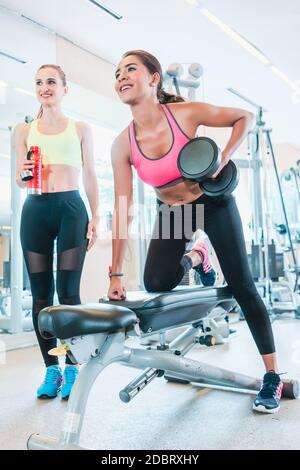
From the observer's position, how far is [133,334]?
1.21 meters

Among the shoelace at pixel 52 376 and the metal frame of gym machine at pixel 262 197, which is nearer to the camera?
the shoelace at pixel 52 376

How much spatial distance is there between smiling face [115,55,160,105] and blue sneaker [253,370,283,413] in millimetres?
1174

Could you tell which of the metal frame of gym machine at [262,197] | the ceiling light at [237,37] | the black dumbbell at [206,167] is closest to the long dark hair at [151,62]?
the black dumbbell at [206,167]

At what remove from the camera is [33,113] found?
3727mm

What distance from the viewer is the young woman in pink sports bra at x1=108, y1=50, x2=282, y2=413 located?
1.55 meters

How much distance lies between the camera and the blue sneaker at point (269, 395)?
4.88 feet

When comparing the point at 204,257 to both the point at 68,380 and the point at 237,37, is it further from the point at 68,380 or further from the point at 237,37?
the point at 237,37

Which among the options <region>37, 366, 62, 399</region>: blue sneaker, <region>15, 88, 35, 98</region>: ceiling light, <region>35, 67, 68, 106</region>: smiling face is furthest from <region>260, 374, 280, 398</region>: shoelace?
<region>15, 88, 35, 98</region>: ceiling light

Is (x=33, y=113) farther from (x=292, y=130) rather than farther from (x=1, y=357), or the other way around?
(x=292, y=130)

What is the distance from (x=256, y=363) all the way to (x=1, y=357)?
160 cm

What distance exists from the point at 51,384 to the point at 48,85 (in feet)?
4.24

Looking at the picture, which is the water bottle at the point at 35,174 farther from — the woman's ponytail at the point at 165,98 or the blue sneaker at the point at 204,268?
the blue sneaker at the point at 204,268

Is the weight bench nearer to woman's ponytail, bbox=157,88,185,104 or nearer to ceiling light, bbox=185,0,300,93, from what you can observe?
woman's ponytail, bbox=157,88,185,104
